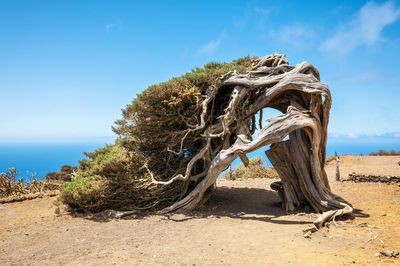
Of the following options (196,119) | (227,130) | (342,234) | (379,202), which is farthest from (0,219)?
(379,202)

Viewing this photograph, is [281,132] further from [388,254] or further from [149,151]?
[149,151]

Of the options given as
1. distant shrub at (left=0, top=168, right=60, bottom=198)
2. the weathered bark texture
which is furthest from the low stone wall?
distant shrub at (left=0, top=168, right=60, bottom=198)

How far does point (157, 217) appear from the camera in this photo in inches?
348

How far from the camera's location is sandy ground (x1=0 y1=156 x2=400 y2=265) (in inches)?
218

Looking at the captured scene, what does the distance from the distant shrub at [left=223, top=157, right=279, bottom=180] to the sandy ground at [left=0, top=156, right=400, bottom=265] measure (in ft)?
22.6

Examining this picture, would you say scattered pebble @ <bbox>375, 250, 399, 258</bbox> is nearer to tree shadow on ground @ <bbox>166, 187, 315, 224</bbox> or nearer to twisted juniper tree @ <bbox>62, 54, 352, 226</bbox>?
tree shadow on ground @ <bbox>166, 187, 315, 224</bbox>

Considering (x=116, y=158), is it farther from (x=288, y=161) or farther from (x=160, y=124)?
(x=288, y=161)

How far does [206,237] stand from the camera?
22.8ft

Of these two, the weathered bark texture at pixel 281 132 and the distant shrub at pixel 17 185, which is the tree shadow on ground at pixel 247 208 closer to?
the weathered bark texture at pixel 281 132

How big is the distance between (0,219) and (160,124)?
5.96 meters

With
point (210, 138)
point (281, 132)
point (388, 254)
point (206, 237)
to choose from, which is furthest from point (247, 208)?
point (388, 254)

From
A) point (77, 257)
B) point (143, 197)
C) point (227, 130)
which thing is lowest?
point (77, 257)

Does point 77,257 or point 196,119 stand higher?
point 196,119

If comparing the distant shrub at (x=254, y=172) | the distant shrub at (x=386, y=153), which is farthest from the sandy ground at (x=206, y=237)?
the distant shrub at (x=386, y=153)
